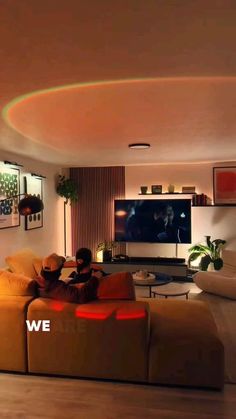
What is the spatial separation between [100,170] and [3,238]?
296 cm

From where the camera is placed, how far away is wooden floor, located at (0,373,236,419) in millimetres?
2154

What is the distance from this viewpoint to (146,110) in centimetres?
262

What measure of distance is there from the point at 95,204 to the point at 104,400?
4780 millimetres

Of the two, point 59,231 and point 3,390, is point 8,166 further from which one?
point 3,390

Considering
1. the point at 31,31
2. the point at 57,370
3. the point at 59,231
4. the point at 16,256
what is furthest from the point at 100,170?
the point at 31,31

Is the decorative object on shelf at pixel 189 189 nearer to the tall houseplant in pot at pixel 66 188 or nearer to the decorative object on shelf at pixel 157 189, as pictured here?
the decorative object on shelf at pixel 157 189

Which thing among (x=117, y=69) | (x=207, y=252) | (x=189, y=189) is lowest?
(x=207, y=252)

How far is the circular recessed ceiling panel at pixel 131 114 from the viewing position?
83.7 inches

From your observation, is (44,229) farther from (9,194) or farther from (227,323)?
(227,323)

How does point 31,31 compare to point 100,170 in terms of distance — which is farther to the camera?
point 100,170

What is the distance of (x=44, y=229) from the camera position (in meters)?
5.95

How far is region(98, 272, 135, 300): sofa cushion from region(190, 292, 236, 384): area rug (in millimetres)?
1128

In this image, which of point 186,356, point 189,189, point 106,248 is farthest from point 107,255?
point 186,356

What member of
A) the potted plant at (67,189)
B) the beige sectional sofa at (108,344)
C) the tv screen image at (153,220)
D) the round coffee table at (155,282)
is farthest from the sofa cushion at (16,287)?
the tv screen image at (153,220)
